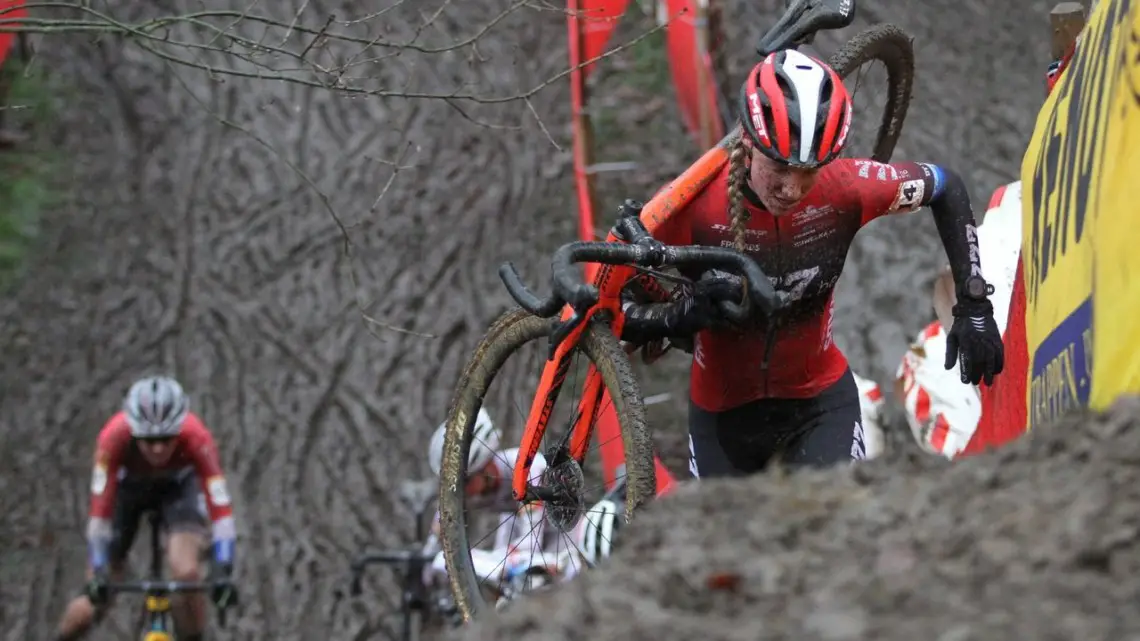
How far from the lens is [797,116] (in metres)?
5.14

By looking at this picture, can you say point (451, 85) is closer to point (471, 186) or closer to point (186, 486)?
point (471, 186)

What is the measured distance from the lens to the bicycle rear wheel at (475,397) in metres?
5.28

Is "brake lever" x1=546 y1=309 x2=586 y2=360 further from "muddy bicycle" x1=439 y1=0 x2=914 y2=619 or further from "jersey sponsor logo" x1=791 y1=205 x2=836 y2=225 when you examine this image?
"jersey sponsor logo" x1=791 y1=205 x2=836 y2=225

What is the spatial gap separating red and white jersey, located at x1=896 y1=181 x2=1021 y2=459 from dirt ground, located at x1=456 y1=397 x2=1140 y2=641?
494 cm

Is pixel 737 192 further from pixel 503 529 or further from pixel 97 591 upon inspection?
pixel 97 591

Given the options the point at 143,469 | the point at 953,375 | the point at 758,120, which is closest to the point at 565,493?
the point at 758,120

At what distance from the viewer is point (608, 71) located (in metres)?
15.4

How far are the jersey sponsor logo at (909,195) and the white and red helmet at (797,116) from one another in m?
0.54

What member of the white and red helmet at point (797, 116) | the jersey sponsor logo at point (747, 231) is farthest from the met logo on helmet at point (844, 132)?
the jersey sponsor logo at point (747, 231)

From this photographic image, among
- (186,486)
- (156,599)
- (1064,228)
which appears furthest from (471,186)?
(1064,228)

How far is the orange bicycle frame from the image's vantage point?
5453 mm

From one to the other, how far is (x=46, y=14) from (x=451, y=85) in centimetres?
379

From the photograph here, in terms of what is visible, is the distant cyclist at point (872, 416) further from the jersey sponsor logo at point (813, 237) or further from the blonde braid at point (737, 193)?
the blonde braid at point (737, 193)

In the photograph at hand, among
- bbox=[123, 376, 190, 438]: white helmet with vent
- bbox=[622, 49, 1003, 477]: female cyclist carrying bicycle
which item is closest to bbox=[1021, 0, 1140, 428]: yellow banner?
bbox=[622, 49, 1003, 477]: female cyclist carrying bicycle
